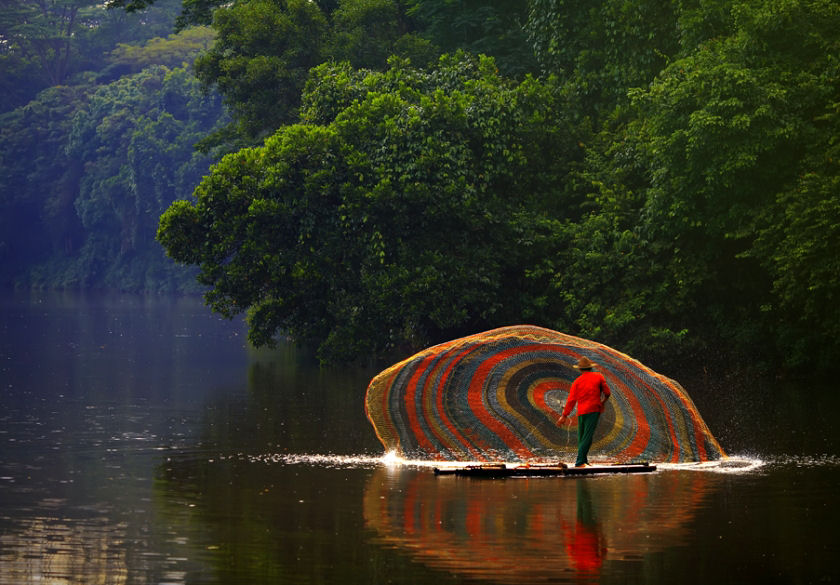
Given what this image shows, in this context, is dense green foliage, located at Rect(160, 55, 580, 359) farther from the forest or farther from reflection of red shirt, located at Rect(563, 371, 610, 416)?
reflection of red shirt, located at Rect(563, 371, 610, 416)

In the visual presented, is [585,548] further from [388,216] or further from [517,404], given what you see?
[388,216]

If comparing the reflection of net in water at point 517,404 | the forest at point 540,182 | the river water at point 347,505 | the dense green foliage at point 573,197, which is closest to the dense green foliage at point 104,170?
the forest at point 540,182

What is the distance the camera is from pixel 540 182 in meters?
43.9

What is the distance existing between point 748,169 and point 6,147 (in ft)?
299

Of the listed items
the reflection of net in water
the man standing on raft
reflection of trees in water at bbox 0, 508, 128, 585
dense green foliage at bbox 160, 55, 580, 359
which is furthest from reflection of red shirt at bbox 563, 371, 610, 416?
dense green foliage at bbox 160, 55, 580, 359

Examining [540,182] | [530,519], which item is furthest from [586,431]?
[540,182]

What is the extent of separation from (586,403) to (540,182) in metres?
23.4

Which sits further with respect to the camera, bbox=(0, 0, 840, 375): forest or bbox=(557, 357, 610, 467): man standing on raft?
bbox=(0, 0, 840, 375): forest

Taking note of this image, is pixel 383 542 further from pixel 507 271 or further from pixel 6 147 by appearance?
pixel 6 147

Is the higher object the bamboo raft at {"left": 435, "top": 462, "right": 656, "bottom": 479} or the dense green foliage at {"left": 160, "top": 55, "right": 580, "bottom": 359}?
the dense green foliage at {"left": 160, "top": 55, "right": 580, "bottom": 359}

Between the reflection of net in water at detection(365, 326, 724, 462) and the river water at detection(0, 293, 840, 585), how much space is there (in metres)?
0.89

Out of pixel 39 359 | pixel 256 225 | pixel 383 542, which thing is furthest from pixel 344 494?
pixel 39 359

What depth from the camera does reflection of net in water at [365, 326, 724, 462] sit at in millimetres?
23156

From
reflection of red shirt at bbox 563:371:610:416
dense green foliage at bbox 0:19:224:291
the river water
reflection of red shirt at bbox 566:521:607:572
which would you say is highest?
dense green foliage at bbox 0:19:224:291
